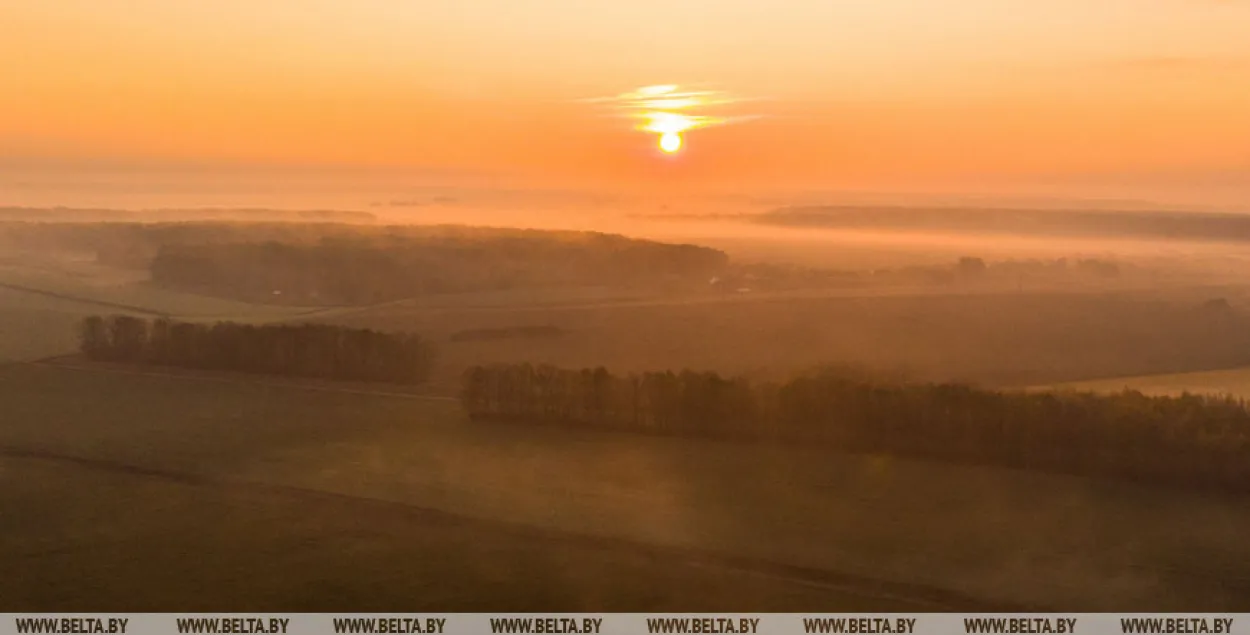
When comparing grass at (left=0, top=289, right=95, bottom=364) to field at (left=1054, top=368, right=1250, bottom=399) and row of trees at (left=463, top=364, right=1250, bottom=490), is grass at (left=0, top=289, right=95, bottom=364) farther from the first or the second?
field at (left=1054, top=368, right=1250, bottom=399)

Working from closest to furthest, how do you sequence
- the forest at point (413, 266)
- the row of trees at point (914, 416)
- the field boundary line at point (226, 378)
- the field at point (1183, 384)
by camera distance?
the row of trees at point (914, 416)
the field at point (1183, 384)
the field boundary line at point (226, 378)
the forest at point (413, 266)

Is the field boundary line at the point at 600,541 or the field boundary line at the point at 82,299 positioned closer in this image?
the field boundary line at the point at 600,541

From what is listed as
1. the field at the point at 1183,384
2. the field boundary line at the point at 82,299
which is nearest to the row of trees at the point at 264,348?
the field boundary line at the point at 82,299

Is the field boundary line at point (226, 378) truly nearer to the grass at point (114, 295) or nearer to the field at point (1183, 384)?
the grass at point (114, 295)

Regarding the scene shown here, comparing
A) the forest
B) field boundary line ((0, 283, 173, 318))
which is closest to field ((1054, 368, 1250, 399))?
the forest

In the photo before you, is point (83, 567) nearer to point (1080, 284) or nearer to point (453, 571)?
point (453, 571)
